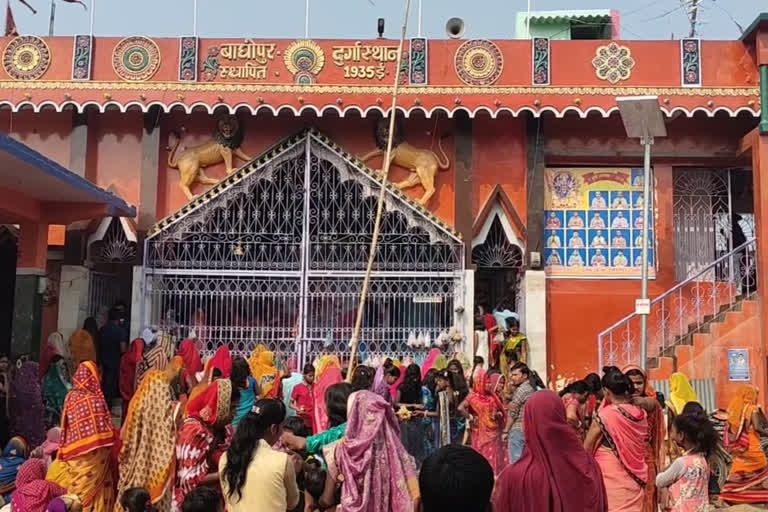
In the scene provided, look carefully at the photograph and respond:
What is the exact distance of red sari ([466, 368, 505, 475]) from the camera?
7.63m

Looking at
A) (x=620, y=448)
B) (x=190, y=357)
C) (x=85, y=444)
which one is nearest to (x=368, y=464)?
(x=620, y=448)

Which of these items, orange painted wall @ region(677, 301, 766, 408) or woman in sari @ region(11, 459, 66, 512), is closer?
woman in sari @ region(11, 459, 66, 512)

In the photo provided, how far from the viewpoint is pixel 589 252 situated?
11781 mm

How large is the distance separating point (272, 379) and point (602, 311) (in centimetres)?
544

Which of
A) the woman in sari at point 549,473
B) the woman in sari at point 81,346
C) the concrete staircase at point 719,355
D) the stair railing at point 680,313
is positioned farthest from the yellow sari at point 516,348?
the woman in sari at point 549,473

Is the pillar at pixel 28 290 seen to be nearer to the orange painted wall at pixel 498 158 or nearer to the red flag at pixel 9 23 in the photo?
the red flag at pixel 9 23

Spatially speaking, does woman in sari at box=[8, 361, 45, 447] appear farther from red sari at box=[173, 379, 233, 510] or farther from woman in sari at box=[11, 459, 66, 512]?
woman in sari at box=[11, 459, 66, 512]

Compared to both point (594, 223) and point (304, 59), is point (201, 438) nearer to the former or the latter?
point (304, 59)

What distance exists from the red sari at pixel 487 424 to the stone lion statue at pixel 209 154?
5.85m

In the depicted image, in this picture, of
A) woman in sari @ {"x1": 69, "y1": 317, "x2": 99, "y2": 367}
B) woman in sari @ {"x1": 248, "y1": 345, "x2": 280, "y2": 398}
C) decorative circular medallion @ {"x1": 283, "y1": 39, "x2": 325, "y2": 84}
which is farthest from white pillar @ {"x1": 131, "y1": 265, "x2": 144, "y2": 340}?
decorative circular medallion @ {"x1": 283, "y1": 39, "x2": 325, "y2": 84}

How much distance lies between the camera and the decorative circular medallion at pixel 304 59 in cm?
1168

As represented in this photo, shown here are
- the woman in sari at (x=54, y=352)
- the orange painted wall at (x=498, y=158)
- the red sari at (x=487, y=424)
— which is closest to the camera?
the red sari at (x=487, y=424)

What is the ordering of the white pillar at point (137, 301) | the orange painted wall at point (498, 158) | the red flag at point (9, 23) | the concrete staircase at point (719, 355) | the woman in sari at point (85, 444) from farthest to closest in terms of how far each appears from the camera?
the red flag at point (9, 23) < the orange painted wall at point (498, 158) < the white pillar at point (137, 301) < the concrete staircase at point (719, 355) < the woman in sari at point (85, 444)

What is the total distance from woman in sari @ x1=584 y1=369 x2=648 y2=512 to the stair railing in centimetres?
704
